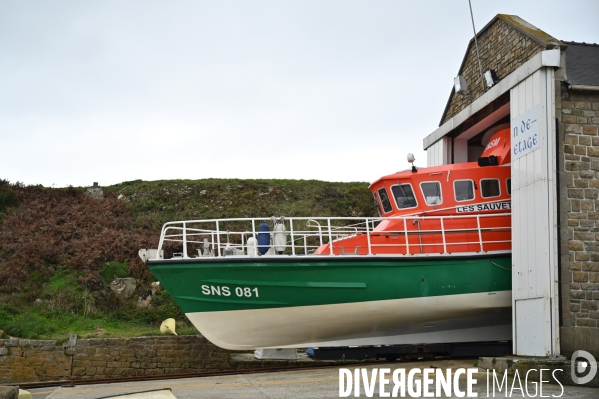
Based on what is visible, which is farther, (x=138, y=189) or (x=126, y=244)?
(x=138, y=189)

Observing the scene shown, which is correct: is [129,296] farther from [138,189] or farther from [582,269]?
[582,269]

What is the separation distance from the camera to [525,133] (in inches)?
440

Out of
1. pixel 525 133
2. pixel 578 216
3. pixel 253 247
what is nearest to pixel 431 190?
pixel 525 133

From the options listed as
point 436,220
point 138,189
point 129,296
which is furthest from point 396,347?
point 138,189

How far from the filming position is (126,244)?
19.5 metres

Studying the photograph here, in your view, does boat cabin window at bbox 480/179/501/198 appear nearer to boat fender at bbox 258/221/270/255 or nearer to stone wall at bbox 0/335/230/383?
boat fender at bbox 258/221/270/255

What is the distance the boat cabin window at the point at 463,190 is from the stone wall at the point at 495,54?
2215 millimetres

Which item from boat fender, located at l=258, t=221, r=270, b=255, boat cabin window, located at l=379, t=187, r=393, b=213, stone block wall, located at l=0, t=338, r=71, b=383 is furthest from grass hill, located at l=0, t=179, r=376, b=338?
boat cabin window, located at l=379, t=187, r=393, b=213

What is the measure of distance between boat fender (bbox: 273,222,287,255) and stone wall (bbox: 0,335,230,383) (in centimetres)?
345

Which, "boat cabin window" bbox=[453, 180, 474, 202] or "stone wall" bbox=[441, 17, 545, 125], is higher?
"stone wall" bbox=[441, 17, 545, 125]

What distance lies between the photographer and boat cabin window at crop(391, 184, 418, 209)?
42.8ft

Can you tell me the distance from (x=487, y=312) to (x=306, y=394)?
4.98 meters

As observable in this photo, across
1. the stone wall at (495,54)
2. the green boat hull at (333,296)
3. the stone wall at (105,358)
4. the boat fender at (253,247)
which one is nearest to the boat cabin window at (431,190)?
the green boat hull at (333,296)

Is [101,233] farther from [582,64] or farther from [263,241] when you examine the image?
[582,64]
